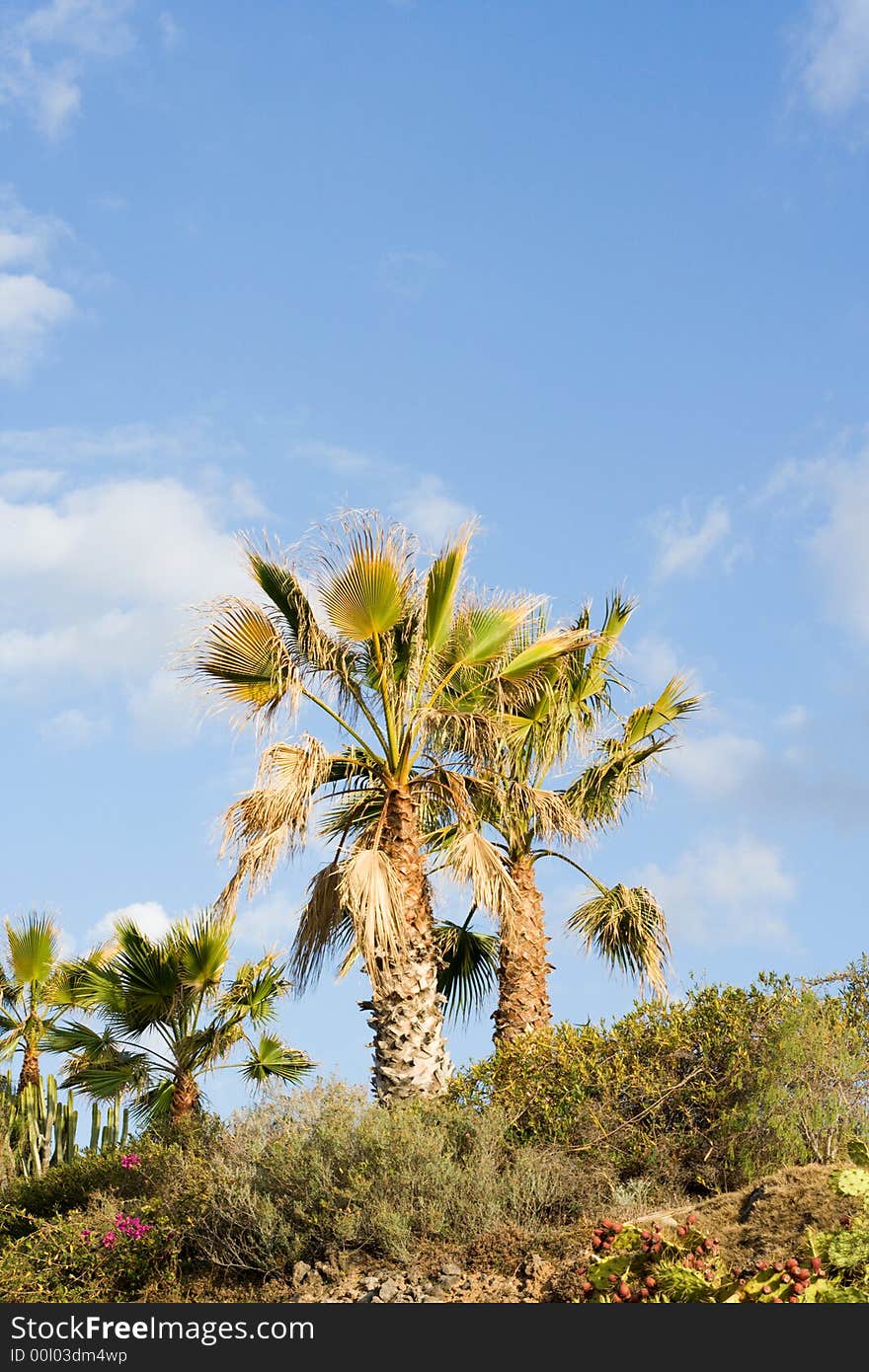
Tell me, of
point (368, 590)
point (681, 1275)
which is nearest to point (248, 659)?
point (368, 590)

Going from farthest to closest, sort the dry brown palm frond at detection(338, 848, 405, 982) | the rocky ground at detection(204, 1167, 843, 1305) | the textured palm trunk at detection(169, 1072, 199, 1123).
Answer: the textured palm trunk at detection(169, 1072, 199, 1123)
the dry brown palm frond at detection(338, 848, 405, 982)
the rocky ground at detection(204, 1167, 843, 1305)

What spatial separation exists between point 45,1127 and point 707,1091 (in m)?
Answer: 13.9

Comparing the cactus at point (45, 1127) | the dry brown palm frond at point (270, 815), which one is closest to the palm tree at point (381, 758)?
the dry brown palm frond at point (270, 815)

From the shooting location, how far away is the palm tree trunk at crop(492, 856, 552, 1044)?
14398mm

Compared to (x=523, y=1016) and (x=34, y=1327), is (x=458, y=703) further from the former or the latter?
(x=34, y=1327)

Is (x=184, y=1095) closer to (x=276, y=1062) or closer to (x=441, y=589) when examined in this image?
(x=276, y=1062)

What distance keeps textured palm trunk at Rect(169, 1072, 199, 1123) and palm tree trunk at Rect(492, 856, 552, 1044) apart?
14.1 ft

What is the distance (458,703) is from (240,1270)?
21.3ft

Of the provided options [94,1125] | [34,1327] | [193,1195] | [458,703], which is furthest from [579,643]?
[94,1125]

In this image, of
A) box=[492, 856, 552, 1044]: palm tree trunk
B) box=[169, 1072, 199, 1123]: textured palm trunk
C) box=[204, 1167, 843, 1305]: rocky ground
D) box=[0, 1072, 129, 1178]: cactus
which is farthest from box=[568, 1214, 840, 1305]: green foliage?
box=[0, 1072, 129, 1178]: cactus

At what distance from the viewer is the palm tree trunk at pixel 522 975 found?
567 inches

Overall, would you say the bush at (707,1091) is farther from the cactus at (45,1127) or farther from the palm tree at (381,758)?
the cactus at (45,1127)

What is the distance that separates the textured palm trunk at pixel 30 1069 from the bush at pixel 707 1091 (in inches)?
498

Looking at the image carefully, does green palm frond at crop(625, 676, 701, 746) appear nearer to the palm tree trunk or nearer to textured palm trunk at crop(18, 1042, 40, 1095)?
the palm tree trunk
